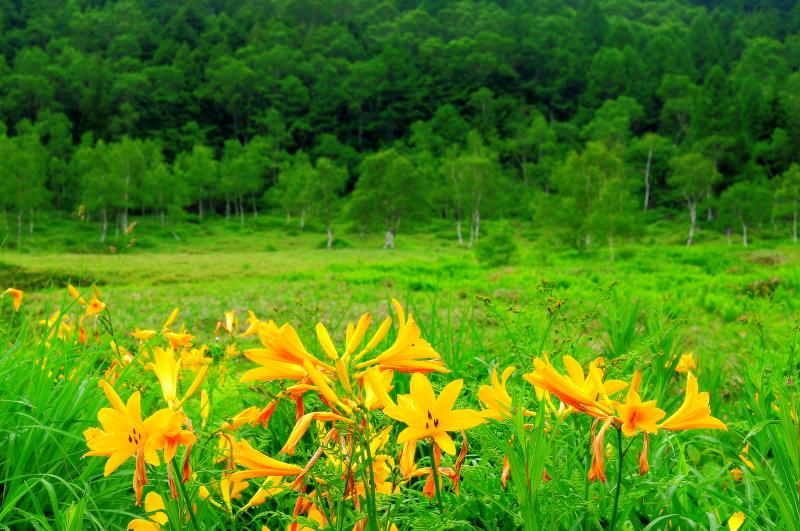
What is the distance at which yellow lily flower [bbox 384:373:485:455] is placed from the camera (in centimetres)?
72

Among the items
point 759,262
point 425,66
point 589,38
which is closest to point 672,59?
point 589,38

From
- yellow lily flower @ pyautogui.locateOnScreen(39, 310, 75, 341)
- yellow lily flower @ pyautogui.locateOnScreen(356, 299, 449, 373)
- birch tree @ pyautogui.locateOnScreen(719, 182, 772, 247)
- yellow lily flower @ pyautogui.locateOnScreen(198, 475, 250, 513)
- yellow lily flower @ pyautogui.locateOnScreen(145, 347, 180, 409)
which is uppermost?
birch tree @ pyautogui.locateOnScreen(719, 182, 772, 247)

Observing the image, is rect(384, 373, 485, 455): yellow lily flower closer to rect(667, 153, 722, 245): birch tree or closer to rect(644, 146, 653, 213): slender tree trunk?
rect(667, 153, 722, 245): birch tree

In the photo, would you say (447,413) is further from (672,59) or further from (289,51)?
(289,51)

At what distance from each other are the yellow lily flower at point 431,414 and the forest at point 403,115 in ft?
75.1

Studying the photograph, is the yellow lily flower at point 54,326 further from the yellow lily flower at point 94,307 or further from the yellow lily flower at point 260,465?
the yellow lily flower at point 260,465

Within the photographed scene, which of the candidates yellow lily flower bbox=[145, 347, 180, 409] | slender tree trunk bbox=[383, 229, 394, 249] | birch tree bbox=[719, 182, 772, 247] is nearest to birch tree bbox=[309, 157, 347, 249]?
slender tree trunk bbox=[383, 229, 394, 249]

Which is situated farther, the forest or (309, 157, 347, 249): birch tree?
(309, 157, 347, 249): birch tree

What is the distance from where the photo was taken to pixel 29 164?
3838cm

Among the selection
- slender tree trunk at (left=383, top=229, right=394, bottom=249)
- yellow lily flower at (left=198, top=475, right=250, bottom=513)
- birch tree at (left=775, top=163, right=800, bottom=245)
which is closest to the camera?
yellow lily flower at (left=198, top=475, right=250, bottom=513)

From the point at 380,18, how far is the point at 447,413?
360 ft

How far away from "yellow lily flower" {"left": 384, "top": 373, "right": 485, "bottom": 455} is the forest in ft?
75.1

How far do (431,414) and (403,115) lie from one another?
2952 inches

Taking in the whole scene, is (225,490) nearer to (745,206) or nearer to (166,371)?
(166,371)
